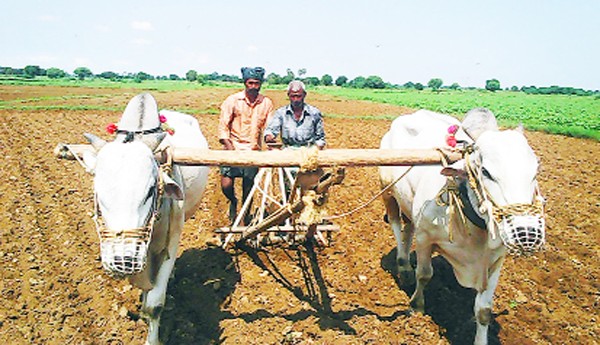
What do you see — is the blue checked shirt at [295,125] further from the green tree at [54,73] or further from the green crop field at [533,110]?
the green tree at [54,73]

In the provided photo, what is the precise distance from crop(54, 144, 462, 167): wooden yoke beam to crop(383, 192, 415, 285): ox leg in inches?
88.7

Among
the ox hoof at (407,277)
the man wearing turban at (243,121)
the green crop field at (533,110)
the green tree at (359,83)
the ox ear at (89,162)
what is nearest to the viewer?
the ox ear at (89,162)

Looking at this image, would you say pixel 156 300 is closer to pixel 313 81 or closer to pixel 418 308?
pixel 418 308

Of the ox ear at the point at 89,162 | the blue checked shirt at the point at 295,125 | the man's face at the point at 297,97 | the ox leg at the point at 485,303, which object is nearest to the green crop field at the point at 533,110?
the blue checked shirt at the point at 295,125

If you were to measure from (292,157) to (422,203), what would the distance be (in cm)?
154

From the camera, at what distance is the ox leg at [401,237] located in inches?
215

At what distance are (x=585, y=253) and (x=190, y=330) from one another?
5436mm

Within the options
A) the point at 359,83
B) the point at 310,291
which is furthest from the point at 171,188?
the point at 359,83

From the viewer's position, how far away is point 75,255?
593cm

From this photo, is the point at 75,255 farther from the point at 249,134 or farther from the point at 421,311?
the point at 421,311

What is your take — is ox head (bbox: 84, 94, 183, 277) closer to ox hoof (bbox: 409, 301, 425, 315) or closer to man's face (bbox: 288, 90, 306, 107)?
man's face (bbox: 288, 90, 306, 107)

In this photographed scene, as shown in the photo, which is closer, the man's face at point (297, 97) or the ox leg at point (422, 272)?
the ox leg at point (422, 272)

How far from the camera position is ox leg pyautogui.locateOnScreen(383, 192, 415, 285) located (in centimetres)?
546

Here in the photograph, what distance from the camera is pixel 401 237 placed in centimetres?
571
